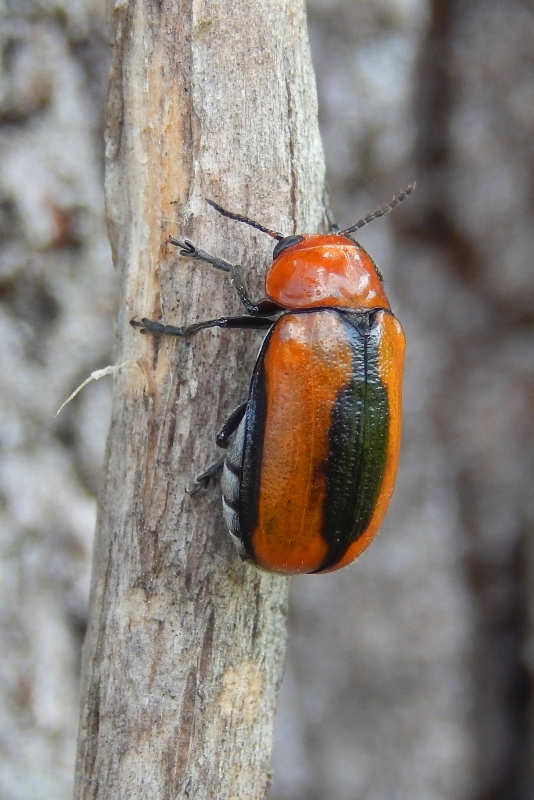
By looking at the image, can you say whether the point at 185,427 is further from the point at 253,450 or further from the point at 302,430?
the point at 302,430

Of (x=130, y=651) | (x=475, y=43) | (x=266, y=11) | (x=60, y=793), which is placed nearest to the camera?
(x=130, y=651)

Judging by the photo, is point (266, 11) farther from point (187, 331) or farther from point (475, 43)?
point (475, 43)

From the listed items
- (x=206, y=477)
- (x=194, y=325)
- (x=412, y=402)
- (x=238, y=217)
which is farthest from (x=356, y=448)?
(x=412, y=402)

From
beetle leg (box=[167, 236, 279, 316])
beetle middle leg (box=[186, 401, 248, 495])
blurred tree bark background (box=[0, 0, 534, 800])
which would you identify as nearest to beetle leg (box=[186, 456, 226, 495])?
beetle middle leg (box=[186, 401, 248, 495])

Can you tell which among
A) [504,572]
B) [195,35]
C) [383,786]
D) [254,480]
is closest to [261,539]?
[254,480]

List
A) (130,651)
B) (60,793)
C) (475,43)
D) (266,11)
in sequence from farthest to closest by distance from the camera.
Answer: (475,43) → (60,793) → (266,11) → (130,651)

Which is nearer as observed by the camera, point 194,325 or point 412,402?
point 194,325

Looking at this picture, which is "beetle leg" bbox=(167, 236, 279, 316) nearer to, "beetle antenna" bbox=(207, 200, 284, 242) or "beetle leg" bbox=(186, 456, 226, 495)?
"beetle antenna" bbox=(207, 200, 284, 242)

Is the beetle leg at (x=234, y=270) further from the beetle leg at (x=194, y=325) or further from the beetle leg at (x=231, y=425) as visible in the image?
the beetle leg at (x=231, y=425)
